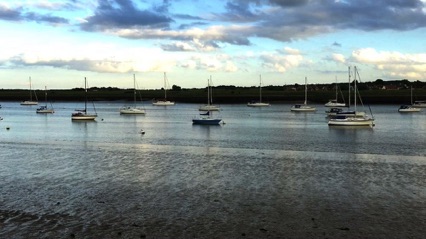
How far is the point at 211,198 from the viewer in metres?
18.3

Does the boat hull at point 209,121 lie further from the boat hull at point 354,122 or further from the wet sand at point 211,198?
the wet sand at point 211,198

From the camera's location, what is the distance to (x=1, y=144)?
40250mm

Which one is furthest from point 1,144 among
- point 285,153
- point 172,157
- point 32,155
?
point 285,153

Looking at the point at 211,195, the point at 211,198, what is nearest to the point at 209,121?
the point at 211,195

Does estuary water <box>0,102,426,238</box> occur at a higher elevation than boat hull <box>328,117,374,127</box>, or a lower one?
higher

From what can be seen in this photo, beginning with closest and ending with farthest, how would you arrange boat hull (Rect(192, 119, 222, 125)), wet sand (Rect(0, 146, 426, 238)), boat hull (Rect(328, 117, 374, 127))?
1. wet sand (Rect(0, 146, 426, 238))
2. boat hull (Rect(328, 117, 374, 127))
3. boat hull (Rect(192, 119, 222, 125))

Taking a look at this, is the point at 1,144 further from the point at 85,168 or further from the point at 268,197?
the point at 268,197

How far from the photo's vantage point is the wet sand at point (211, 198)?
14.0 m

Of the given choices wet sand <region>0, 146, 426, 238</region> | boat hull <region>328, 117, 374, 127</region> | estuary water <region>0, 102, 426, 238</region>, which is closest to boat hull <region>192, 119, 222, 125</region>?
boat hull <region>328, 117, 374, 127</region>

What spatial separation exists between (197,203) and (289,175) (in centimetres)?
770

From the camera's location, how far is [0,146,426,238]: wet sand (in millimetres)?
14039

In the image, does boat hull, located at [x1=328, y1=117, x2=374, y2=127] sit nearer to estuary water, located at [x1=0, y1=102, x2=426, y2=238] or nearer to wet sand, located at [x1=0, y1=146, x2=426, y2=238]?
estuary water, located at [x1=0, y1=102, x2=426, y2=238]

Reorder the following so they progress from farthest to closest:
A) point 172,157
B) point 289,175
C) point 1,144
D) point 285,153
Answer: point 1,144 → point 285,153 → point 172,157 → point 289,175

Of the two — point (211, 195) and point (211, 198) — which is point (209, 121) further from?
point (211, 198)
